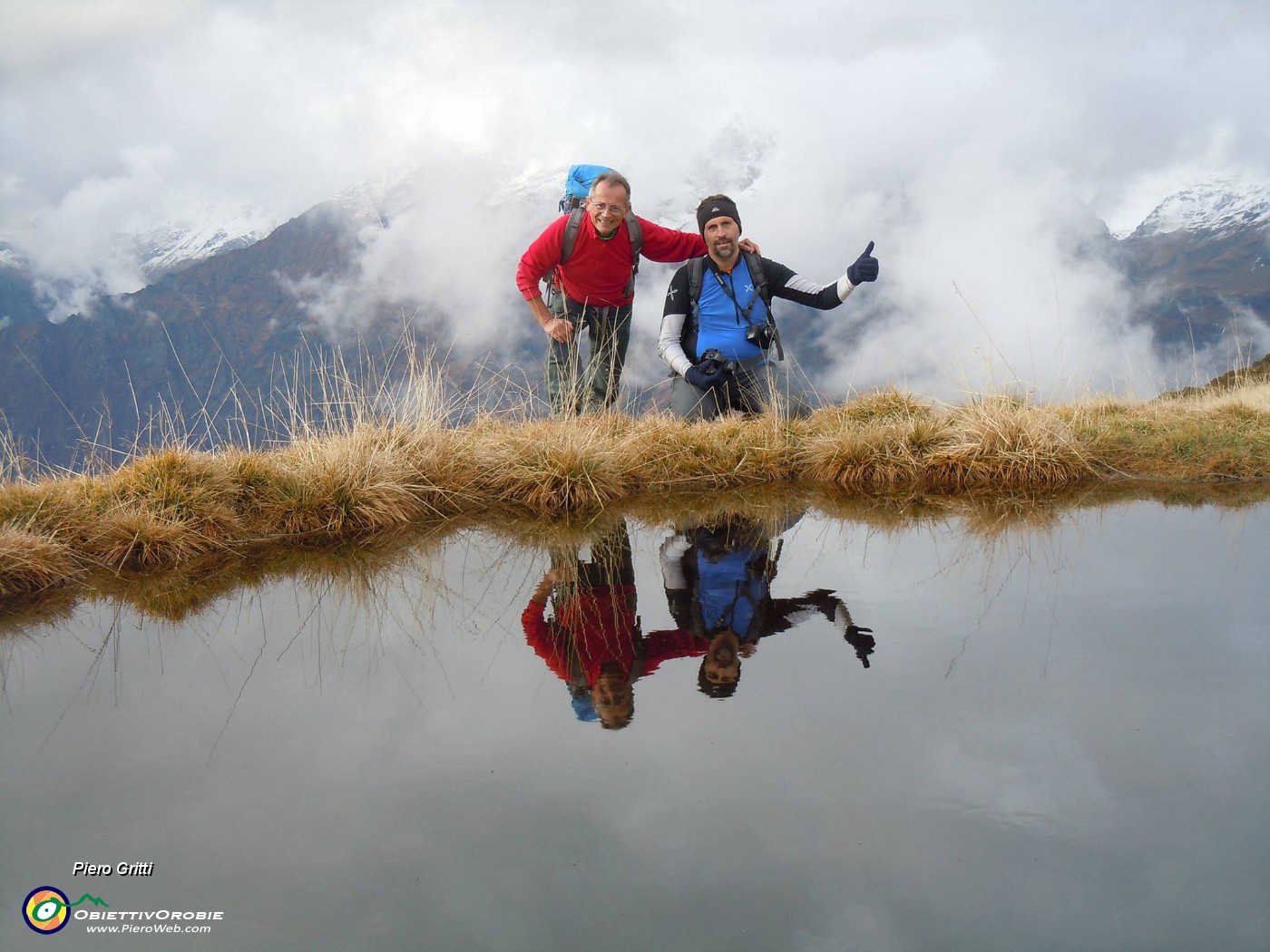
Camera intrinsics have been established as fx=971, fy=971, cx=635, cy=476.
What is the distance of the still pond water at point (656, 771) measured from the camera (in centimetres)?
179

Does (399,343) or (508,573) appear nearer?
(508,573)

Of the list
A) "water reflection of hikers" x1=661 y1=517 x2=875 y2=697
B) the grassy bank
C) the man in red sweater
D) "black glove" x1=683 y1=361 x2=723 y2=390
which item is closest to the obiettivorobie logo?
"water reflection of hikers" x1=661 y1=517 x2=875 y2=697

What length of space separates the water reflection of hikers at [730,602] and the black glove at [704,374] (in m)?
2.92

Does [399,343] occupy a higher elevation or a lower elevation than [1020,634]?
higher

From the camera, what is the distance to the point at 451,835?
6.71ft

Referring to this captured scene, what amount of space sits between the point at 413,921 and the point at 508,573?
8.13ft

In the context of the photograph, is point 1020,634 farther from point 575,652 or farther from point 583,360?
point 583,360

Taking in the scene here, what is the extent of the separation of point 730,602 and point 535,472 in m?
2.47


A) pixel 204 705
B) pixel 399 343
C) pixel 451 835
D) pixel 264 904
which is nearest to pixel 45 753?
pixel 204 705

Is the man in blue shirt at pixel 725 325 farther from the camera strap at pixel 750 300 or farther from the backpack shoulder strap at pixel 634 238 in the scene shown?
the backpack shoulder strap at pixel 634 238

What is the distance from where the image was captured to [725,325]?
7.88 m

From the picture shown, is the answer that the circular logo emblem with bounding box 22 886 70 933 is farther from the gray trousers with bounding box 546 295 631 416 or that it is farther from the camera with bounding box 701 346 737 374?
the camera with bounding box 701 346 737 374

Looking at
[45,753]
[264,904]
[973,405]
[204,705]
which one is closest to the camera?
[264,904]

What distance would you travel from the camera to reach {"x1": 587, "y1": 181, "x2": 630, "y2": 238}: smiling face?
703cm
